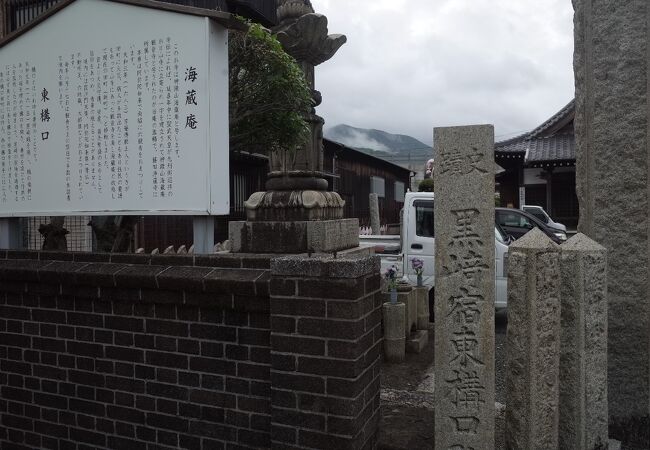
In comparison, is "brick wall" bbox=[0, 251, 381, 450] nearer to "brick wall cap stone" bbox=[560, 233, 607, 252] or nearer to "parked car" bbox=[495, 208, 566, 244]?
"brick wall cap stone" bbox=[560, 233, 607, 252]

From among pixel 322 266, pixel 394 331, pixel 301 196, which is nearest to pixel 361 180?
pixel 394 331

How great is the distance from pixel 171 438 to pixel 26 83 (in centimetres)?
277

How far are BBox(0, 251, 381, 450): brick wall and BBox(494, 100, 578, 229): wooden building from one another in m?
16.0

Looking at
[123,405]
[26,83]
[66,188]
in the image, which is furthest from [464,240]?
[26,83]

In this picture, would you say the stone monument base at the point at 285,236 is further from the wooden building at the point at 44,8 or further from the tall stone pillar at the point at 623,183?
the wooden building at the point at 44,8

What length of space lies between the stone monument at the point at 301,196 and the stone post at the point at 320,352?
156 centimetres

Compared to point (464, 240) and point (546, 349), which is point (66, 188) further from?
point (546, 349)

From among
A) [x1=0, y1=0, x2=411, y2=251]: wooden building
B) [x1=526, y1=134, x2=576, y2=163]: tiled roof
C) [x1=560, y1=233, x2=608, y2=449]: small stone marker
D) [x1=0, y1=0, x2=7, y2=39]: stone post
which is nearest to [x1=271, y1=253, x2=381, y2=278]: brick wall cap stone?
[x1=560, y1=233, x2=608, y2=449]: small stone marker

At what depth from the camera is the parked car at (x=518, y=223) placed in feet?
32.5

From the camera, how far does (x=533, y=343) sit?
286 centimetres

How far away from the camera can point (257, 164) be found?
13820 mm

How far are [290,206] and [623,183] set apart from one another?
281cm

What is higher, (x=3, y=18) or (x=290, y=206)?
(x=3, y=18)

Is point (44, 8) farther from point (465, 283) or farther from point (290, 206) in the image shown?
point (465, 283)
